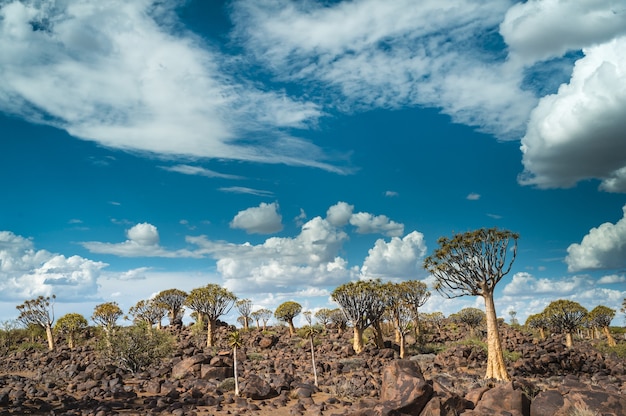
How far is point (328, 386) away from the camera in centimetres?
2708

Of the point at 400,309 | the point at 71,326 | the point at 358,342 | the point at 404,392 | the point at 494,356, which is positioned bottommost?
the point at 358,342

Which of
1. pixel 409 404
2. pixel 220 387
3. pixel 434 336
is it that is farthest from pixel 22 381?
pixel 434 336

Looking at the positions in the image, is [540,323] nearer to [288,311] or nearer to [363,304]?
[363,304]

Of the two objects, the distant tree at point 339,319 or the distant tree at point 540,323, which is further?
the distant tree at point 339,319

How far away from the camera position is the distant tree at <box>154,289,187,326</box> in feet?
206

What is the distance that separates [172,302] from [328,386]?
141 feet

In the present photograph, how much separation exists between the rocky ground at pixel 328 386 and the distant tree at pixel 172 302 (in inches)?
763

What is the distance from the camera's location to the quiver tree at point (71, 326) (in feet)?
173

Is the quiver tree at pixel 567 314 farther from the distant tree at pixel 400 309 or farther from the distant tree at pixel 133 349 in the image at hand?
the distant tree at pixel 133 349

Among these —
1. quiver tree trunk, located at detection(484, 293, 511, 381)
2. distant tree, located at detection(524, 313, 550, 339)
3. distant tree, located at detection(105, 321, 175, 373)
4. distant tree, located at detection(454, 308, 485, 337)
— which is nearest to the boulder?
quiver tree trunk, located at detection(484, 293, 511, 381)

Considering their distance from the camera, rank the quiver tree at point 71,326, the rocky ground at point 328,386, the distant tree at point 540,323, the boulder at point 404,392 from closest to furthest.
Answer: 1. the rocky ground at point 328,386
2. the boulder at point 404,392
3. the quiver tree at point 71,326
4. the distant tree at point 540,323

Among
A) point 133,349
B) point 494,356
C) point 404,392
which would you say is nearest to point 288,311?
point 133,349

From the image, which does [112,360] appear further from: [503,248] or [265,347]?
[503,248]

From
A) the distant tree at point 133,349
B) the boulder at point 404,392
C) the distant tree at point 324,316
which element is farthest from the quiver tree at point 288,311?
the boulder at point 404,392
